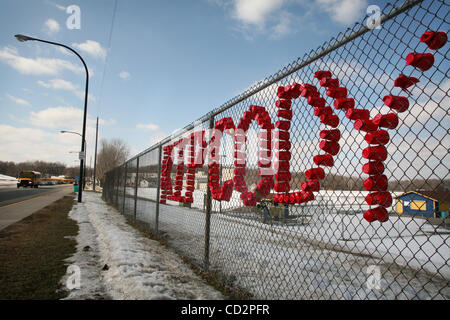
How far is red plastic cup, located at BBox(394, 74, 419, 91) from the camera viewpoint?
1702 mm

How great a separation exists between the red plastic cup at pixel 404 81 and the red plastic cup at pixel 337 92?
0.42 meters

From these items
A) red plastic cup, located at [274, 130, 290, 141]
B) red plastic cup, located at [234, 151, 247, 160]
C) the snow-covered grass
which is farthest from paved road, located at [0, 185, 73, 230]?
red plastic cup, located at [274, 130, 290, 141]

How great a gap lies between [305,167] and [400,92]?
1.00 meters

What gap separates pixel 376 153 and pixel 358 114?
0.31m

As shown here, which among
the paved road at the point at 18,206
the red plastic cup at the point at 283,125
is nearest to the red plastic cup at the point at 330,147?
the red plastic cup at the point at 283,125

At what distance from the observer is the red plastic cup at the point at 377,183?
6.12 ft

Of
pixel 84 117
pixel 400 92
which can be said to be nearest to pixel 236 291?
pixel 400 92

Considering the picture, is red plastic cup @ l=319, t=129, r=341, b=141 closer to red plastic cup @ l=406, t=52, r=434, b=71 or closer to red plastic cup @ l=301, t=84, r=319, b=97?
red plastic cup @ l=301, t=84, r=319, b=97

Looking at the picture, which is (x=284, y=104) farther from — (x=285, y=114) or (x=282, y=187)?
(x=282, y=187)

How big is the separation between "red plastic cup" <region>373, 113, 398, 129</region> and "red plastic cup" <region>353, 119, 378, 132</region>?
3 centimetres

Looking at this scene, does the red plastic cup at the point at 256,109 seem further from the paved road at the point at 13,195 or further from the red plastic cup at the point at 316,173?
the paved road at the point at 13,195

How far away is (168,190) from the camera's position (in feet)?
20.1

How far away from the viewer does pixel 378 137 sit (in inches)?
74.2
